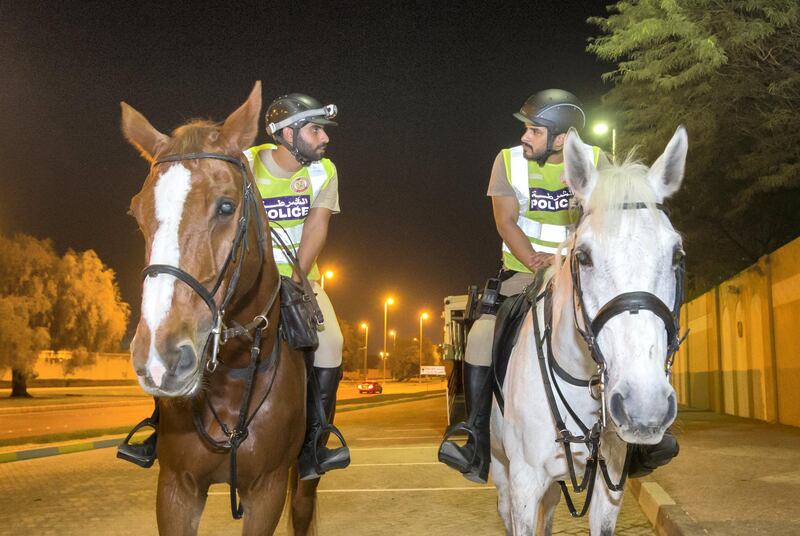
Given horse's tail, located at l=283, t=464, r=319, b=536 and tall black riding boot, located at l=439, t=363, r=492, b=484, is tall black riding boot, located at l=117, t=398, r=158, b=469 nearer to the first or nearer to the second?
horse's tail, located at l=283, t=464, r=319, b=536

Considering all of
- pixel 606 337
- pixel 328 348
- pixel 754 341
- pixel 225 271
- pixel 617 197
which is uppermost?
pixel 617 197

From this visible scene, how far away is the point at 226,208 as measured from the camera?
11.0 ft

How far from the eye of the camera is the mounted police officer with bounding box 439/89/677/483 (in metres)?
5.14

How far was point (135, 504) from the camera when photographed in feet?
31.0

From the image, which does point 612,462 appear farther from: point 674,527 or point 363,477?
point 363,477

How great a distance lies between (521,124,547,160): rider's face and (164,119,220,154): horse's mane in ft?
7.74

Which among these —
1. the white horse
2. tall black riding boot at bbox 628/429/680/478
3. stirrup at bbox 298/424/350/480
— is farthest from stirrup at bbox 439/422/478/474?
tall black riding boot at bbox 628/429/680/478

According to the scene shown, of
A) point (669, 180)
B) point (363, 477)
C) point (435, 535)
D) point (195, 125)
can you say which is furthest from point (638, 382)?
point (363, 477)

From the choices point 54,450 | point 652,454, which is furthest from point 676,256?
point 54,450

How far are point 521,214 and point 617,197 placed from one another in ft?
6.44

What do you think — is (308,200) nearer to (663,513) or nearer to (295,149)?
(295,149)

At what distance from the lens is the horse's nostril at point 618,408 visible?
3.02m

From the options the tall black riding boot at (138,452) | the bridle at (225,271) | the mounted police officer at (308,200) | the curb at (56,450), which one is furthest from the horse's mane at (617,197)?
the curb at (56,450)

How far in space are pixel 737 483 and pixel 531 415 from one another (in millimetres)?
6283
